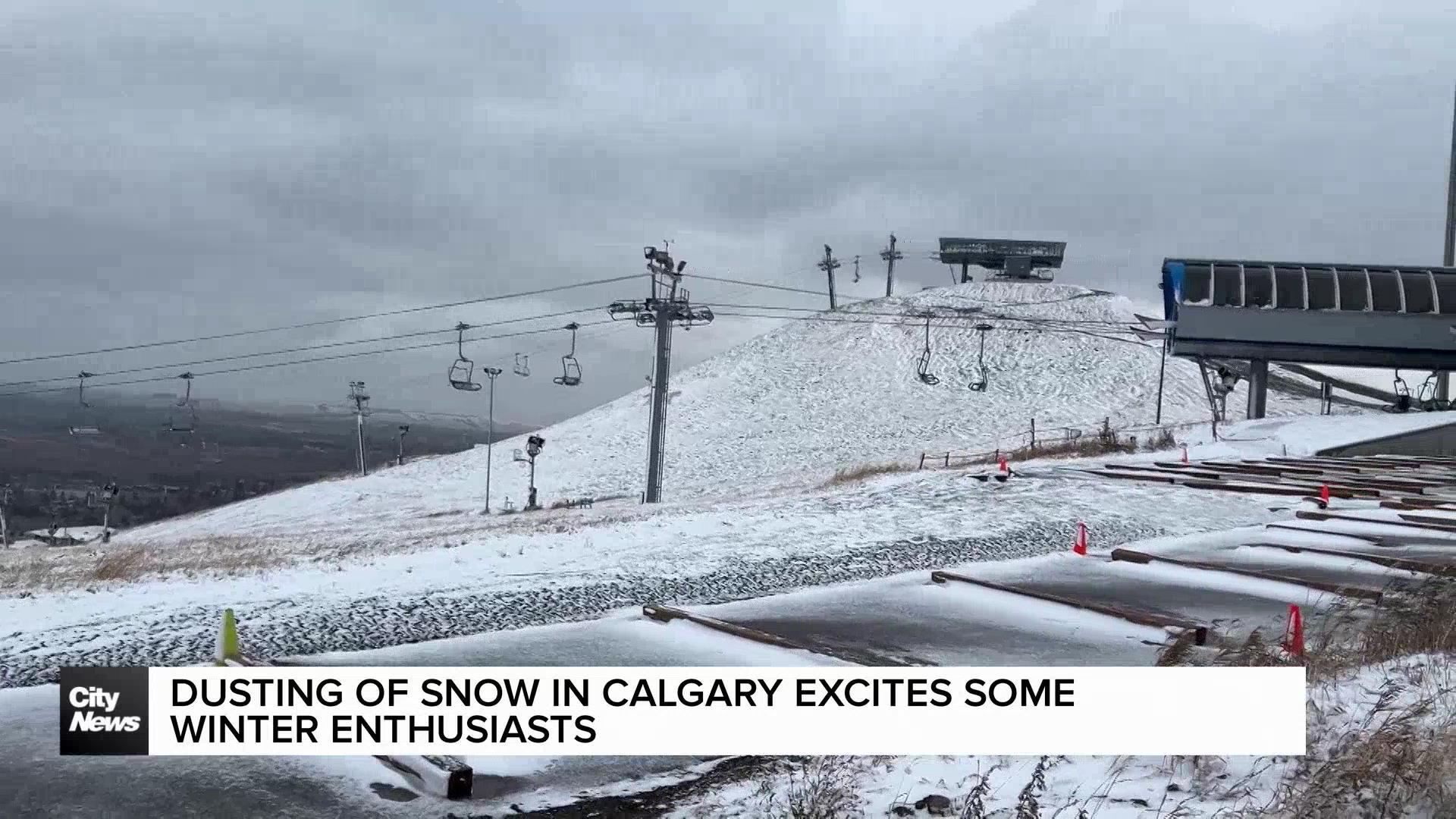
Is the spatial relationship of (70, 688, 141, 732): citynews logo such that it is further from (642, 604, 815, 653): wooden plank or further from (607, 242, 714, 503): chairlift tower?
(607, 242, 714, 503): chairlift tower

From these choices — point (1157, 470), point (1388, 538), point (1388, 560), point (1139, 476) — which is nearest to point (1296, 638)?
point (1388, 560)

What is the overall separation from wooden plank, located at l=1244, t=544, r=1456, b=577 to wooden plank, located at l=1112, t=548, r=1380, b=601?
1277 millimetres

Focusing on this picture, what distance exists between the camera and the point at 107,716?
6.59m

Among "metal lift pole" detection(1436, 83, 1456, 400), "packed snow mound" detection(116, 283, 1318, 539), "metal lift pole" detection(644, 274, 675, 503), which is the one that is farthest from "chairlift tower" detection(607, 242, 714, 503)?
"metal lift pole" detection(1436, 83, 1456, 400)

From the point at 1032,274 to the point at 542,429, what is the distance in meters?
49.5

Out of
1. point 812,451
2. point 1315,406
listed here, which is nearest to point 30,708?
point 812,451

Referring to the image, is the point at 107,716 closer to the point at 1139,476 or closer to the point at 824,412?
the point at 1139,476

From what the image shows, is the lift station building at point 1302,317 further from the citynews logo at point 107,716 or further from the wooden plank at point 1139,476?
the citynews logo at point 107,716

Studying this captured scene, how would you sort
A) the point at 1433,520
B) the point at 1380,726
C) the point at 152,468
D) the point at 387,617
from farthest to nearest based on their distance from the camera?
1. the point at 152,468
2. the point at 1433,520
3. the point at 387,617
4. the point at 1380,726

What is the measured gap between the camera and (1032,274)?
104 meters

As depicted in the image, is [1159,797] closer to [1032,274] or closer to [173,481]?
[1032,274]

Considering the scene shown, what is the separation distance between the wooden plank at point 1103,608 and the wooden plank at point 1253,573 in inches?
85.8

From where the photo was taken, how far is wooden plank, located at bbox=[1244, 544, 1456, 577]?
13.2 m

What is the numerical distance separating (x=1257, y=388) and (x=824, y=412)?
31579 mm
